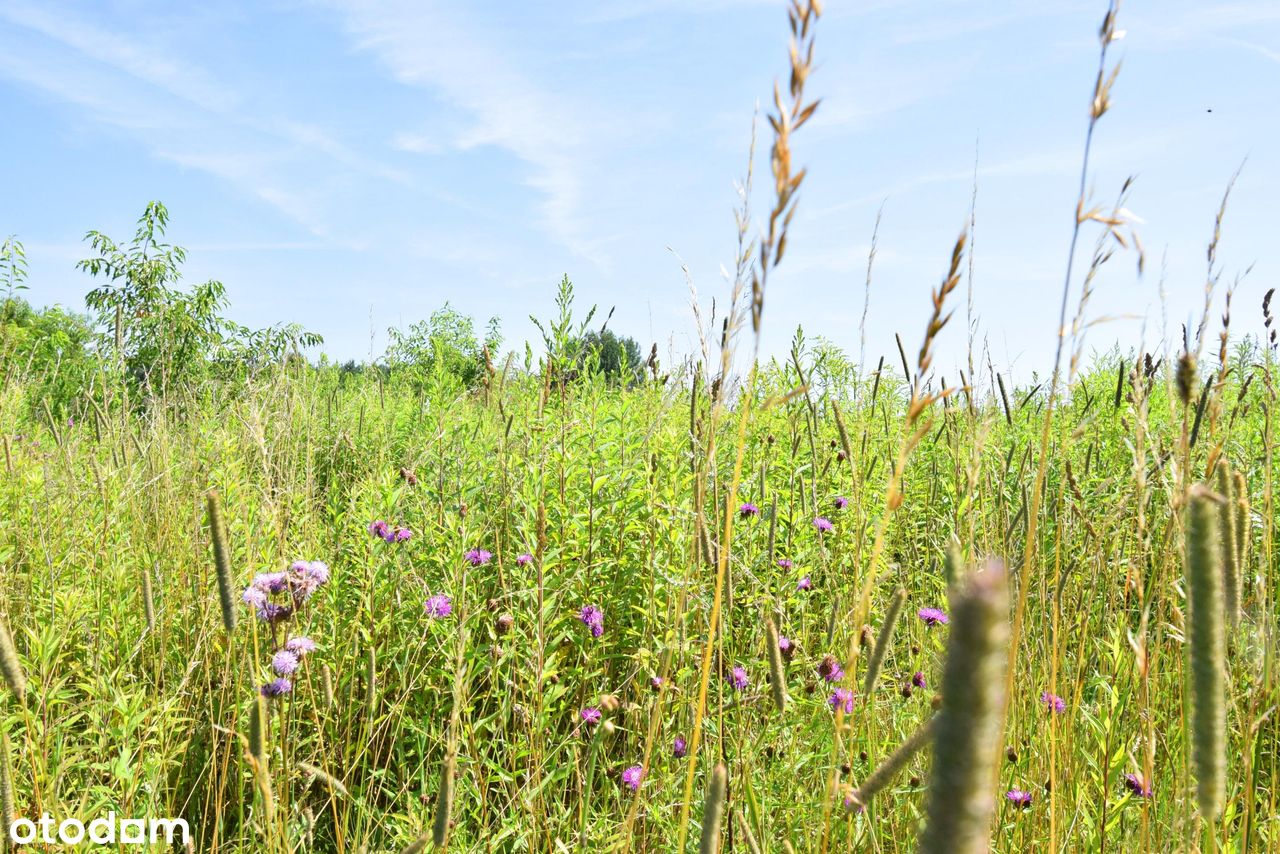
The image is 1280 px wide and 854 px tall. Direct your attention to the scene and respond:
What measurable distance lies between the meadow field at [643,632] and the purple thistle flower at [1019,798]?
0.8 inches

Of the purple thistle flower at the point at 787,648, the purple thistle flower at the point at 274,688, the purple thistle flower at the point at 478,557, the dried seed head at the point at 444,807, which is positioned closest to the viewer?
the dried seed head at the point at 444,807

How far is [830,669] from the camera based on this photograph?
5.98 feet

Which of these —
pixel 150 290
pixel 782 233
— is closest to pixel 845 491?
pixel 782 233

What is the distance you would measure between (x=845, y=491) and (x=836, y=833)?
2.34 metres

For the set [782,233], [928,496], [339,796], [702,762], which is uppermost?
[782,233]

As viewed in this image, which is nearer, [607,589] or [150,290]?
[607,589]

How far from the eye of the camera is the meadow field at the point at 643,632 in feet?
3.69

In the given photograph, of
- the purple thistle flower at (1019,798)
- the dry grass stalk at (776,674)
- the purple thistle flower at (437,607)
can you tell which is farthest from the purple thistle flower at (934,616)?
the purple thistle flower at (437,607)

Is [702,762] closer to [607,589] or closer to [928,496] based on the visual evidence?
[607,589]

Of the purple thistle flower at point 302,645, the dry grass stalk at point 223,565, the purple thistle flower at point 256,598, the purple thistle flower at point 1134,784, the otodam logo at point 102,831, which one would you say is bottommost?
the otodam logo at point 102,831

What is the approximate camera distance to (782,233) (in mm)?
930

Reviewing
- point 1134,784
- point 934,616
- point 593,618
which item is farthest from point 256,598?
point 1134,784

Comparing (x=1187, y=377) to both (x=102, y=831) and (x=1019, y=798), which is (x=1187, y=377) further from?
(x=102, y=831)

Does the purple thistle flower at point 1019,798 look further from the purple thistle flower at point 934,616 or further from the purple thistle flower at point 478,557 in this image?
the purple thistle flower at point 478,557
